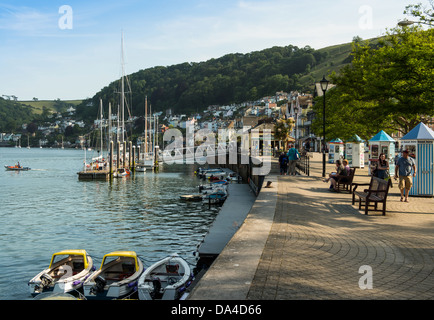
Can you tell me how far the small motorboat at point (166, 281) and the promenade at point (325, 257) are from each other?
308 cm

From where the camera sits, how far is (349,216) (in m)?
13.1

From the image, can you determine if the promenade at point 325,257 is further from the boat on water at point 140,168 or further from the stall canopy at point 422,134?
the boat on water at point 140,168

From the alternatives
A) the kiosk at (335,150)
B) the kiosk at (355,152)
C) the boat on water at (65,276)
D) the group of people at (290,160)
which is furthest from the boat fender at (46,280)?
the kiosk at (335,150)

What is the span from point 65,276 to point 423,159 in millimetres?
14833

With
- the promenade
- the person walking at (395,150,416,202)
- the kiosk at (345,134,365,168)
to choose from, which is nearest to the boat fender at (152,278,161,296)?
the promenade

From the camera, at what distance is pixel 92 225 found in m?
30.2

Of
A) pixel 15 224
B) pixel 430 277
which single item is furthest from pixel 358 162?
pixel 430 277

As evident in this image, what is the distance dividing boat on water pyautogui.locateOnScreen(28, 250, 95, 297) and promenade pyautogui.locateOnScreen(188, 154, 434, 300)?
22.3 feet

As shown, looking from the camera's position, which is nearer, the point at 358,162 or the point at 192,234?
the point at 192,234

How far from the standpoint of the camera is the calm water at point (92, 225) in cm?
2095
